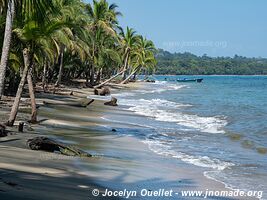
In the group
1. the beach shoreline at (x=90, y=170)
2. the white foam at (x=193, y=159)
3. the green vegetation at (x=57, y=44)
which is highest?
the green vegetation at (x=57, y=44)

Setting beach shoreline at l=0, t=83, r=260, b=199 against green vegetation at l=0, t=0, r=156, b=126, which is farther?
green vegetation at l=0, t=0, r=156, b=126

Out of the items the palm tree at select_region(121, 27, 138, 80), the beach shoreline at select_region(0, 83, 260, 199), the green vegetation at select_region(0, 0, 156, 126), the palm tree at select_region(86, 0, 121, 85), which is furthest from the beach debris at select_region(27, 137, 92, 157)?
the palm tree at select_region(121, 27, 138, 80)

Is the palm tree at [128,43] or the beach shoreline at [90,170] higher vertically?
the palm tree at [128,43]

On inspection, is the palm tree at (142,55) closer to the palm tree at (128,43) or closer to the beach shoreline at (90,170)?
the palm tree at (128,43)

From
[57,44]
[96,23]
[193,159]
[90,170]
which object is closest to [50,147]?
[90,170]

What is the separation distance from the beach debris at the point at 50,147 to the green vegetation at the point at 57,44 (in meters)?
2.57

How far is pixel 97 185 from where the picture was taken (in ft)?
23.2

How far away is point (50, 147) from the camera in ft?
31.9

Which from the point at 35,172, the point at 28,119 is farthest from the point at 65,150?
the point at 28,119

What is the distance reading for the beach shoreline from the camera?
6.33 m

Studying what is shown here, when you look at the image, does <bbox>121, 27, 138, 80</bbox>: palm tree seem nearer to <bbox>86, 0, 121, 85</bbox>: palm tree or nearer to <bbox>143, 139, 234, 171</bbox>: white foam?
<bbox>86, 0, 121, 85</bbox>: palm tree

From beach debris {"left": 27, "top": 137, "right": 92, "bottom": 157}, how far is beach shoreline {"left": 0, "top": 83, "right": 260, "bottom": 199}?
0.87ft

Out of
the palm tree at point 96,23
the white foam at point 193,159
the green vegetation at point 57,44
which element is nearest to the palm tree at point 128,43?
the green vegetation at point 57,44

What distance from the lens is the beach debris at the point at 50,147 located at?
9500 millimetres
